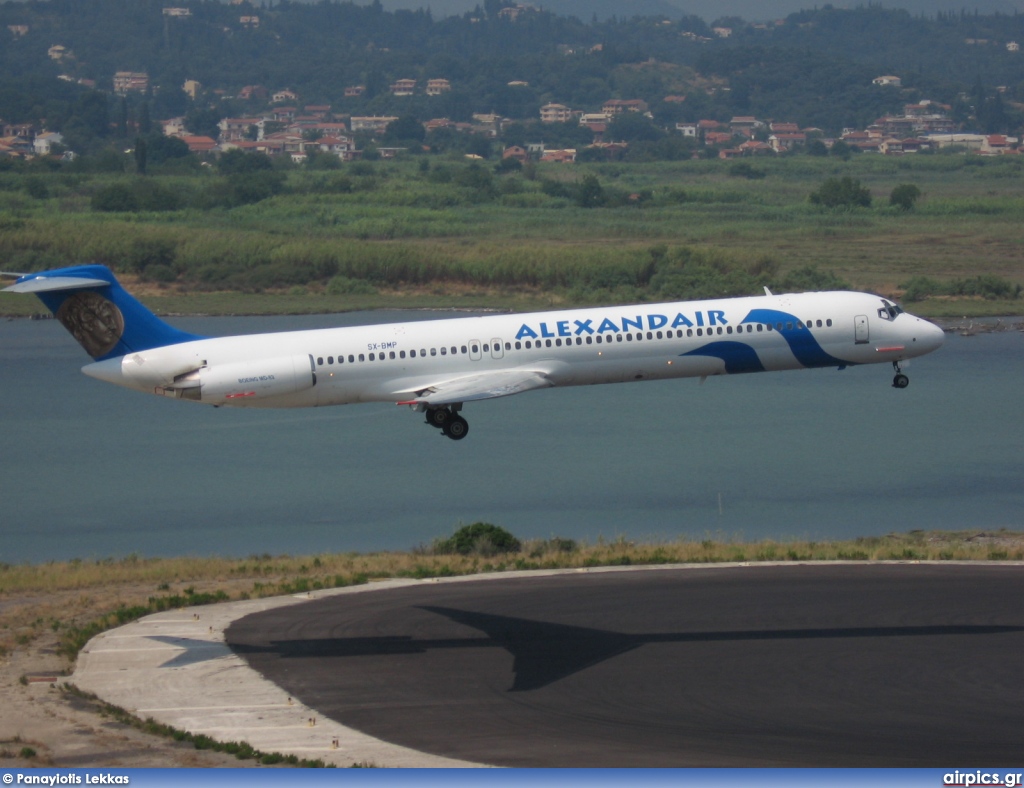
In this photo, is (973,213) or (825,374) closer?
(825,374)

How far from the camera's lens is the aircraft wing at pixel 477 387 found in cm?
4938

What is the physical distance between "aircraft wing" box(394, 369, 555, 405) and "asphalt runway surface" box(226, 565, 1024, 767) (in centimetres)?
590

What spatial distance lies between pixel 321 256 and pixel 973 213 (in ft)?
249

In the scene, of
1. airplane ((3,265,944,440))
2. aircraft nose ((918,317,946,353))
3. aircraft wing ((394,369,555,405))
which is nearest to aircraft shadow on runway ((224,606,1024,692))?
aircraft wing ((394,369,555,405))

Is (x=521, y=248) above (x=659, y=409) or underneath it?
above

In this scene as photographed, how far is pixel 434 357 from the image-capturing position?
50.9 meters

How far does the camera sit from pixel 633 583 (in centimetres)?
4844

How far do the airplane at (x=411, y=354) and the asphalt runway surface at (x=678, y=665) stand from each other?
659 cm

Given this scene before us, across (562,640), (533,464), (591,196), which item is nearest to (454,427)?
(562,640)

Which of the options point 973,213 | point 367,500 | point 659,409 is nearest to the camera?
point 367,500

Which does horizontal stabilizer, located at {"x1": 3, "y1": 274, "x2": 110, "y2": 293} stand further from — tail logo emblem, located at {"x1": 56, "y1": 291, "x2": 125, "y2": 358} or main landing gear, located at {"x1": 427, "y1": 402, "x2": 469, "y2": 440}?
main landing gear, located at {"x1": 427, "y1": 402, "x2": 469, "y2": 440}

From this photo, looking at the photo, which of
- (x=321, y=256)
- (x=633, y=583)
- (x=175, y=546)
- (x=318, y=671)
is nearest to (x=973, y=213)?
(x=321, y=256)

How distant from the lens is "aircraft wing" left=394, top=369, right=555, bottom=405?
162 ft

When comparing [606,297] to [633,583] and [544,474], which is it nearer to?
[544,474]
